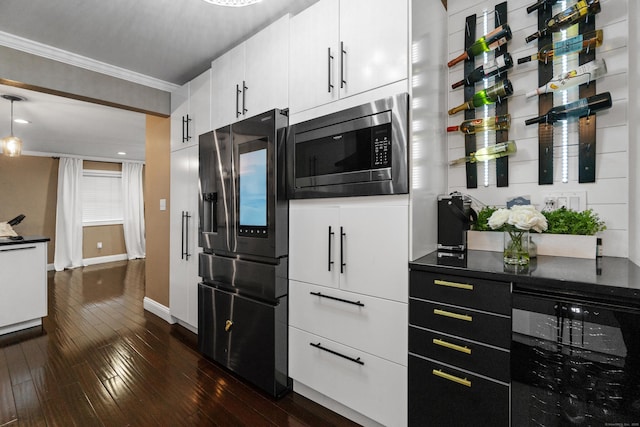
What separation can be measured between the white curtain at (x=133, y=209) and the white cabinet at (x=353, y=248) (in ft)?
24.9

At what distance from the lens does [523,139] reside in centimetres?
174

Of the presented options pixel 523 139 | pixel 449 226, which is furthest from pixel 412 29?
pixel 449 226

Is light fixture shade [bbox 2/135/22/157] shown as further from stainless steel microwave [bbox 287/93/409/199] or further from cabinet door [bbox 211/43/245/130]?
stainless steel microwave [bbox 287/93/409/199]

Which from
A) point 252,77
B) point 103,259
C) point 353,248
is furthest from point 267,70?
point 103,259

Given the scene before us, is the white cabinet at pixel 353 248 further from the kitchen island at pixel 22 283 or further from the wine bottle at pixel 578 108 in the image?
the kitchen island at pixel 22 283

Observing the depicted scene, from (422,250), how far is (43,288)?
4206 millimetres

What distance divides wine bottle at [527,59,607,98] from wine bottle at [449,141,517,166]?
0.31 metres

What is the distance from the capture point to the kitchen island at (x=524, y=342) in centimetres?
101

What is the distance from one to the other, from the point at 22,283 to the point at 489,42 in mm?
4910

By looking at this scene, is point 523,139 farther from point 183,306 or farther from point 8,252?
point 8,252

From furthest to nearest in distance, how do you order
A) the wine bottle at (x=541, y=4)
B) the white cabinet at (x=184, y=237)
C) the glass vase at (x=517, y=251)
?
the white cabinet at (x=184, y=237)
the wine bottle at (x=541, y=4)
the glass vase at (x=517, y=251)

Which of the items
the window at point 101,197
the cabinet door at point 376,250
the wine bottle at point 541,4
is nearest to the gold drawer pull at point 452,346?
the cabinet door at point 376,250

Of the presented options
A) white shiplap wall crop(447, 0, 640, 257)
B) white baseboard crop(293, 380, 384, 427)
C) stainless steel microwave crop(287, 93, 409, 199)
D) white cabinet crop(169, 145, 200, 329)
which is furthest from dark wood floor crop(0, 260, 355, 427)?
white shiplap wall crop(447, 0, 640, 257)

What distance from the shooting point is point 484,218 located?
1.82m
